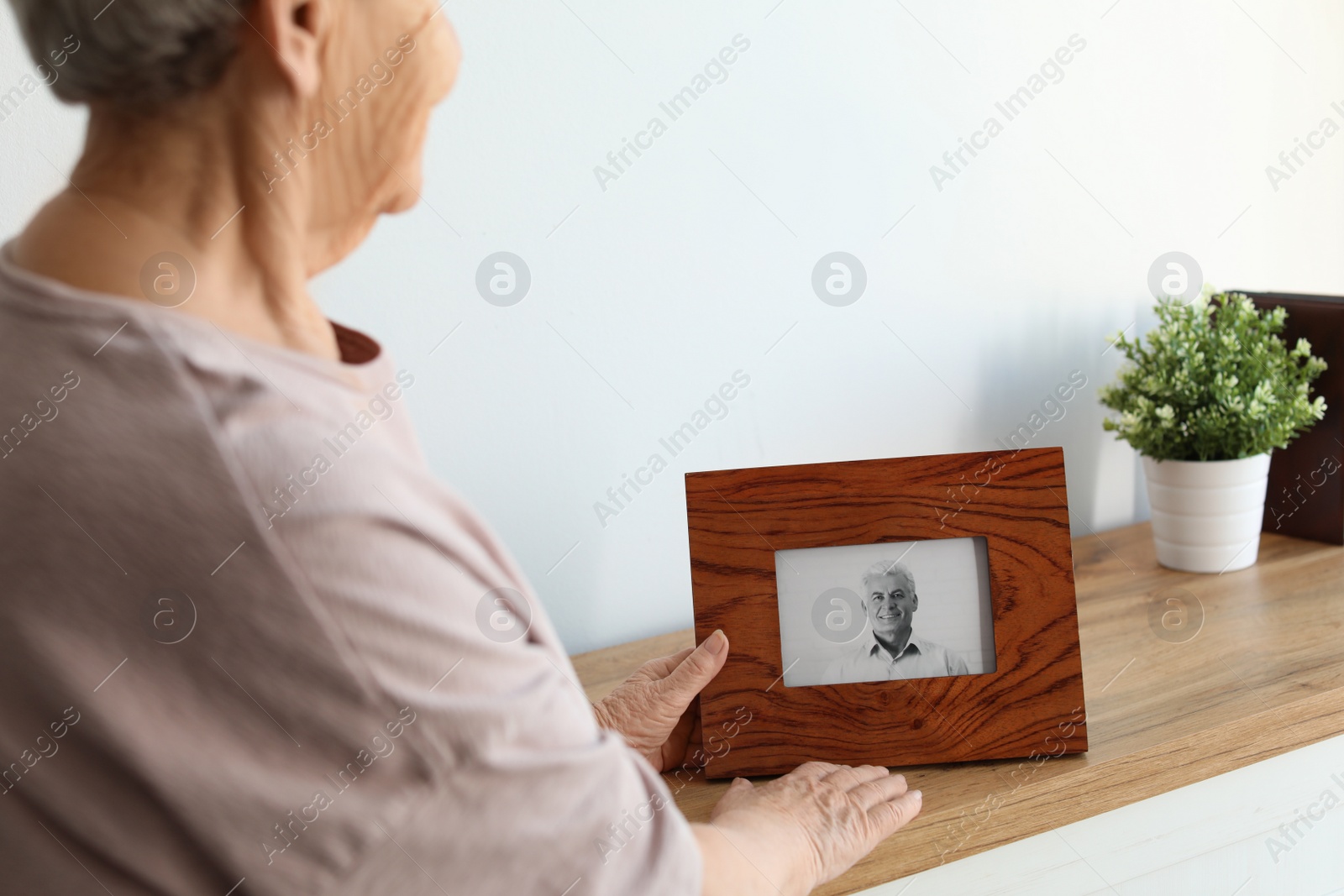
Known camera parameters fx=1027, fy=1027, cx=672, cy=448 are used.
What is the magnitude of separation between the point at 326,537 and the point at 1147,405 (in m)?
1.21

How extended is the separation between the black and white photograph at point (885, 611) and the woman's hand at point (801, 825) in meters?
0.09

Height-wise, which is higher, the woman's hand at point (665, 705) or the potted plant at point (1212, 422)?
the woman's hand at point (665, 705)

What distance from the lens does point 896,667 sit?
917 millimetres

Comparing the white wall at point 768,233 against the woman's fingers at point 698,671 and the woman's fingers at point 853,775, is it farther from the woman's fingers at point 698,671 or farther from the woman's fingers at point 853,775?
the woman's fingers at point 853,775

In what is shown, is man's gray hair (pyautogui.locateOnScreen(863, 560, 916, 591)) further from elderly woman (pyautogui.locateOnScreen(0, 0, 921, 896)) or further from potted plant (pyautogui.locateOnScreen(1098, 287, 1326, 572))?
potted plant (pyautogui.locateOnScreen(1098, 287, 1326, 572))

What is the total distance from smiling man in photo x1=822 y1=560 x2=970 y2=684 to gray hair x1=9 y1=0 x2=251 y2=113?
0.66 m

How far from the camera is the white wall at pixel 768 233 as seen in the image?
112 centimetres

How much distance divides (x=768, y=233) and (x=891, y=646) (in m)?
0.57

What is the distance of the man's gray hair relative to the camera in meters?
0.93

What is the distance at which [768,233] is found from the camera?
127 centimetres

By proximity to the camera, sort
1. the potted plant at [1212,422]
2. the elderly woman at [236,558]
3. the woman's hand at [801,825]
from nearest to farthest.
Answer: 1. the elderly woman at [236,558]
2. the woman's hand at [801,825]
3. the potted plant at [1212,422]

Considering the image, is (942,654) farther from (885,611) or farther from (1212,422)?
(1212,422)

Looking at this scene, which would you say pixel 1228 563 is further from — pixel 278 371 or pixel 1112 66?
pixel 278 371

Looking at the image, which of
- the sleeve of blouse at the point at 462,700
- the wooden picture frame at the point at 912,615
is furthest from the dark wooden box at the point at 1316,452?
the sleeve of blouse at the point at 462,700
